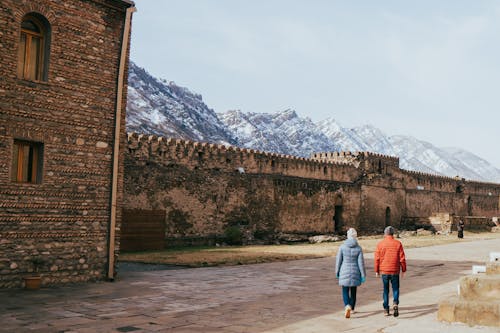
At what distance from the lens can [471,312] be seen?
22.9 ft

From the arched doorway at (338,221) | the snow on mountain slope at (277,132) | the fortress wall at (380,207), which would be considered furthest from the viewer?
the snow on mountain slope at (277,132)

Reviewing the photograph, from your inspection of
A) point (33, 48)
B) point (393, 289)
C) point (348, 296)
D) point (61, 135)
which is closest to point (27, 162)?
point (61, 135)

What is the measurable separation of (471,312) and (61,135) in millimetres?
9336

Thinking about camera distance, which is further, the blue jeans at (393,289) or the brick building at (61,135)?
the brick building at (61,135)

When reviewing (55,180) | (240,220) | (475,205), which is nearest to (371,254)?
(240,220)

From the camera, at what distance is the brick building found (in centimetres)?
1110

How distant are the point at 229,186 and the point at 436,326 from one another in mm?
20334

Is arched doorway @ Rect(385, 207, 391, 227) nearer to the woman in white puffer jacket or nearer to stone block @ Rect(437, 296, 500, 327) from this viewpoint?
the woman in white puffer jacket

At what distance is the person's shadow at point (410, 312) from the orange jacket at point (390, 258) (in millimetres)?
718

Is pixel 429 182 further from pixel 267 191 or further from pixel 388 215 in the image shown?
pixel 267 191

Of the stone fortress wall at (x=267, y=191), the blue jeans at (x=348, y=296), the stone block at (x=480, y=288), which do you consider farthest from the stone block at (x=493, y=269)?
the stone fortress wall at (x=267, y=191)

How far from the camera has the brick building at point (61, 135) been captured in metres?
11.1

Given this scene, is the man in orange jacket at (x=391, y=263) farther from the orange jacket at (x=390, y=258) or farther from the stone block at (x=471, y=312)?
the stone block at (x=471, y=312)

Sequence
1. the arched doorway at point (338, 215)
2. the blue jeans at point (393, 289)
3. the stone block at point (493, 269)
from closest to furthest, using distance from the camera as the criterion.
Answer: the blue jeans at point (393, 289) → the stone block at point (493, 269) → the arched doorway at point (338, 215)
